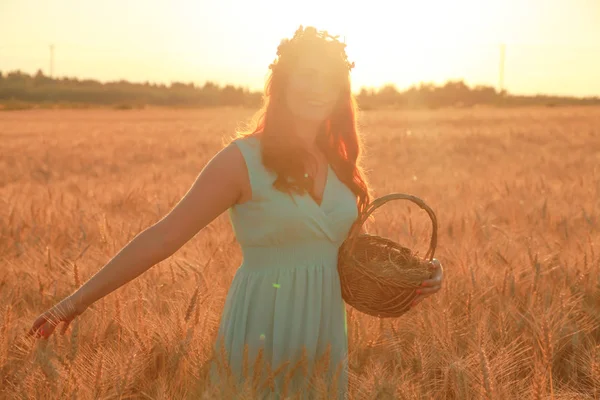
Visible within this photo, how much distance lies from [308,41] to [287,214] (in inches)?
18.9

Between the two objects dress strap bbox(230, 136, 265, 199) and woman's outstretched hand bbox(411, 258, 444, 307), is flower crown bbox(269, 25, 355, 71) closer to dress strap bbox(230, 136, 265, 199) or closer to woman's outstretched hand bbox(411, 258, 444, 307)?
dress strap bbox(230, 136, 265, 199)

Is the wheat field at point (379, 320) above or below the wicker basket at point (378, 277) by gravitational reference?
below

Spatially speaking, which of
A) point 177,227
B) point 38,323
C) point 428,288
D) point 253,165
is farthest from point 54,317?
point 428,288

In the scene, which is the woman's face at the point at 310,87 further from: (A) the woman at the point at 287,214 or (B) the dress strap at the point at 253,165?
(B) the dress strap at the point at 253,165

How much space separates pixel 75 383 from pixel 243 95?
42.7 m

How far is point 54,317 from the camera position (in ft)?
5.62

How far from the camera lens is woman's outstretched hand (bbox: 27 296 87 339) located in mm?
1702

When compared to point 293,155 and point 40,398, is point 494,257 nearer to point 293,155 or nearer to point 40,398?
point 293,155

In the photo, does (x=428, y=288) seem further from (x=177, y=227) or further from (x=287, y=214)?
(x=177, y=227)

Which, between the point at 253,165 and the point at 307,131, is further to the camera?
the point at 307,131

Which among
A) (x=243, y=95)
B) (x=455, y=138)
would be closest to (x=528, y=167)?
(x=455, y=138)

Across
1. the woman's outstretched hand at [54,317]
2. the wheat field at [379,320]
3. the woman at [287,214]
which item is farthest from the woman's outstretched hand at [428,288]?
the woman's outstretched hand at [54,317]

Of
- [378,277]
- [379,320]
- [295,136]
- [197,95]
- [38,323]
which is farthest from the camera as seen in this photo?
[197,95]

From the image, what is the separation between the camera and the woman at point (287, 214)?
6.13 ft
